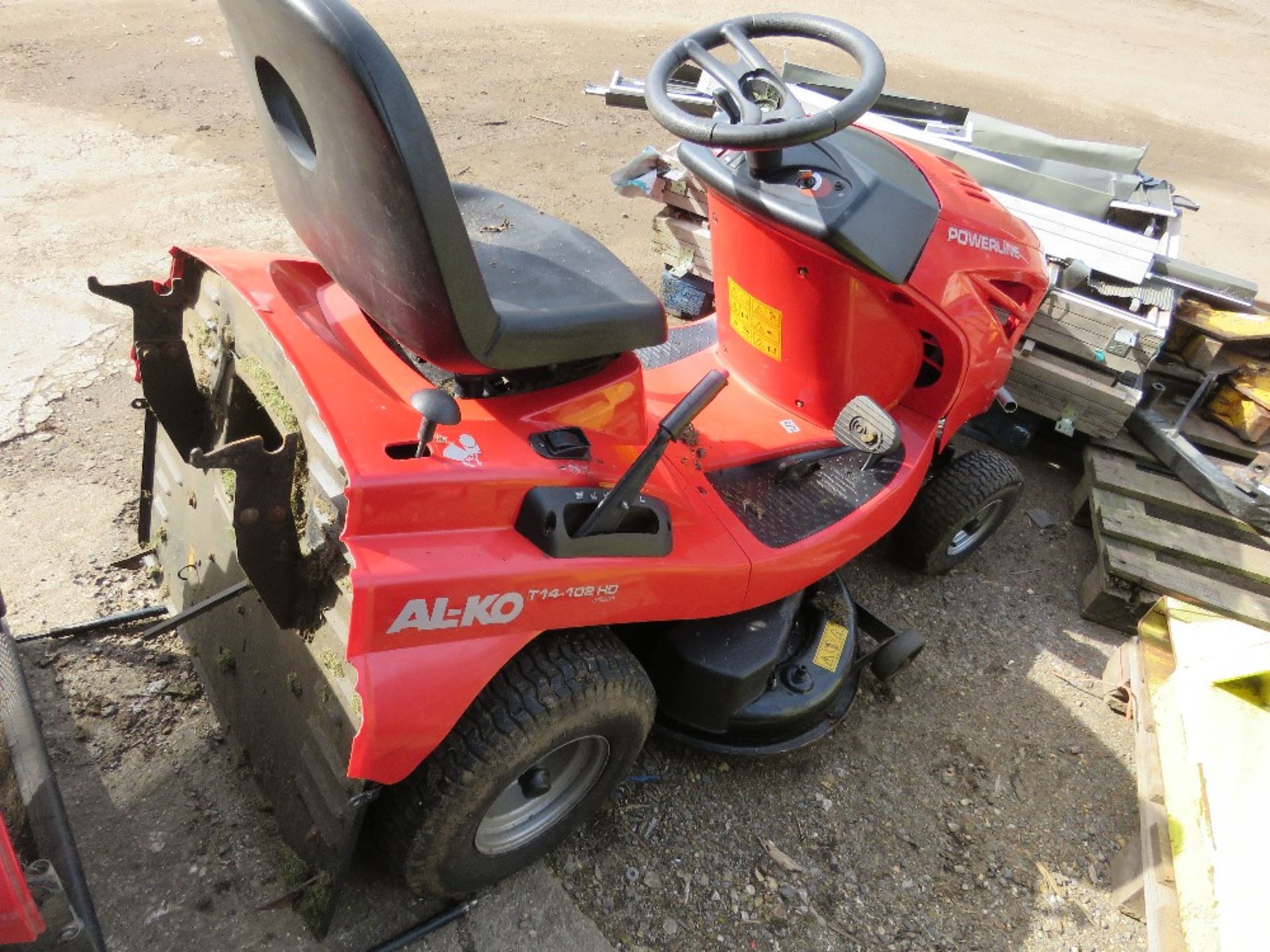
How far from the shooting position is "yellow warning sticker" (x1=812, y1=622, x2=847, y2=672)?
7.97ft

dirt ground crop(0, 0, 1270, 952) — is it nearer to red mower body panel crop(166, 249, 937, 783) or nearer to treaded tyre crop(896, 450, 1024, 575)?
treaded tyre crop(896, 450, 1024, 575)

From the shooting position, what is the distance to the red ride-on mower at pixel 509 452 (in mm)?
1532

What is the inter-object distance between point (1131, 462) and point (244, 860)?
3.34 meters

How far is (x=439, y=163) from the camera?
1.35m

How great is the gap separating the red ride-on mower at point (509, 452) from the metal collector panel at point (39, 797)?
38 cm

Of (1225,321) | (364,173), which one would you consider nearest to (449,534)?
(364,173)

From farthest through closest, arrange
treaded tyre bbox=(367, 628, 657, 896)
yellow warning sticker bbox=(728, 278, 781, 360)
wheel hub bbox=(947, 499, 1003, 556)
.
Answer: wheel hub bbox=(947, 499, 1003, 556)
yellow warning sticker bbox=(728, 278, 781, 360)
treaded tyre bbox=(367, 628, 657, 896)

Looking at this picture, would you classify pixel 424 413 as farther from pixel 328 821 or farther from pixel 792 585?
pixel 792 585

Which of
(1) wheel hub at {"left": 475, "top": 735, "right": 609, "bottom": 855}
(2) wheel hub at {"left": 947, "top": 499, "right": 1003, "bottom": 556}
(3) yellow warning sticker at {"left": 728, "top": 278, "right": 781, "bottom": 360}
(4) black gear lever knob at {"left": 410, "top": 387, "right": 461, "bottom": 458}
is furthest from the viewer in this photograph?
(2) wheel hub at {"left": 947, "top": 499, "right": 1003, "bottom": 556}

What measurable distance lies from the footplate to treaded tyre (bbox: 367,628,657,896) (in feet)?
1.89

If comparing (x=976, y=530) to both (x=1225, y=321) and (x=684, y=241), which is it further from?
(x=684, y=241)

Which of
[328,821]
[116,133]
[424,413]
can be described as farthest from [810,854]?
[116,133]

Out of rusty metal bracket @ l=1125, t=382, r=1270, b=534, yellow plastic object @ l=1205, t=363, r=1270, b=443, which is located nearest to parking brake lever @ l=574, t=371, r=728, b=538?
rusty metal bracket @ l=1125, t=382, r=1270, b=534

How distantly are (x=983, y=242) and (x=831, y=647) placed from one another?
1.27 metres
